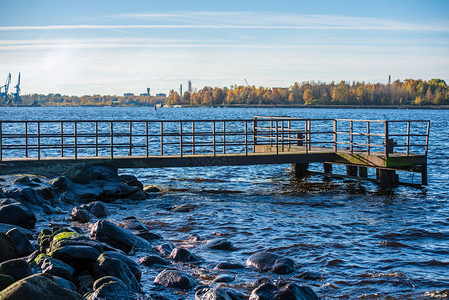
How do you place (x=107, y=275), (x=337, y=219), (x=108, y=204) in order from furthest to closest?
1. (x=108, y=204)
2. (x=337, y=219)
3. (x=107, y=275)

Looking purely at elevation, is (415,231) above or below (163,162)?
below

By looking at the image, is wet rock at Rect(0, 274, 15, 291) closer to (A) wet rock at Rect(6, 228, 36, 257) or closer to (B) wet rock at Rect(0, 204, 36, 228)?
(A) wet rock at Rect(6, 228, 36, 257)

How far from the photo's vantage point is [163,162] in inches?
800

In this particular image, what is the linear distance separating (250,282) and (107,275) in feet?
8.80

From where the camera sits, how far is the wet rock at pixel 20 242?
1004cm

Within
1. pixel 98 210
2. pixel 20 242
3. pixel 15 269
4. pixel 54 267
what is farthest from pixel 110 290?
pixel 98 210

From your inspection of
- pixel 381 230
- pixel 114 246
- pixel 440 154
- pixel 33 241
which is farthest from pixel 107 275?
pixel 440 154

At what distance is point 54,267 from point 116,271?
1021 mm

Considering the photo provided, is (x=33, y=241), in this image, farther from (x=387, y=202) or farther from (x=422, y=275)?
(x=387, y=202)

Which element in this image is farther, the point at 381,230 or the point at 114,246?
the point at 381,230

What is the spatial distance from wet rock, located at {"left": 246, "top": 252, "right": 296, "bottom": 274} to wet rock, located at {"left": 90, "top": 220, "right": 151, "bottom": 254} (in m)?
2.55

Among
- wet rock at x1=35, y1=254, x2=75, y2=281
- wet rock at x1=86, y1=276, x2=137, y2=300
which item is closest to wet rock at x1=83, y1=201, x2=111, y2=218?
wet rock at x1=35, y1=254, x2=75, y2=281

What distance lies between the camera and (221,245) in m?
12.2

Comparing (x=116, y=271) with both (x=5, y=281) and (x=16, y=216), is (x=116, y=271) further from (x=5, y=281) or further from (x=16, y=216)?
(x=16, y=216)
